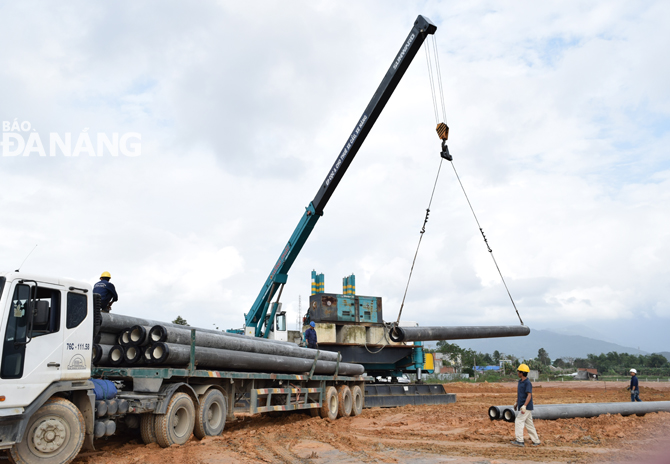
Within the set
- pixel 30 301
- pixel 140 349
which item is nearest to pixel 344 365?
pixel 140 349

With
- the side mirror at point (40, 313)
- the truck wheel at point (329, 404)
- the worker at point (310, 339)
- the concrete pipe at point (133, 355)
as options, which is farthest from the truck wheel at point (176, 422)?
the worker at point (310, 339)

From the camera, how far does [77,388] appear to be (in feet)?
24.6

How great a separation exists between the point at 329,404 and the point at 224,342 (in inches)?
199

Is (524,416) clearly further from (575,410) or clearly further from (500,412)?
(575,410)

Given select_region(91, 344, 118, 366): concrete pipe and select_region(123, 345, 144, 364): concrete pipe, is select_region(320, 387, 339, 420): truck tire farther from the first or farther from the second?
select_region(91, 344, 118, 366): concrete pipe

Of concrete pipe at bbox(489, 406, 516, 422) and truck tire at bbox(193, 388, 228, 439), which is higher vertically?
truck tire at bbox(193, 388, 228, 439)

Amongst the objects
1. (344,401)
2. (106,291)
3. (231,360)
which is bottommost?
(344,401)

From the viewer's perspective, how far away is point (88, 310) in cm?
798

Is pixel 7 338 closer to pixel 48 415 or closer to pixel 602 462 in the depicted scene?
pixel 48 415

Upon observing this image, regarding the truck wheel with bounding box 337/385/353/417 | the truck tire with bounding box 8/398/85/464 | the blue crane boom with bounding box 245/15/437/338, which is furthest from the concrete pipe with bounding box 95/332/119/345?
the blue crane boom with bounding box 245/15/437/338

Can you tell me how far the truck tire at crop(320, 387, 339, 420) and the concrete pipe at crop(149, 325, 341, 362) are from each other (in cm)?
98

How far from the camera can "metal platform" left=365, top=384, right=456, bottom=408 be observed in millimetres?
19734

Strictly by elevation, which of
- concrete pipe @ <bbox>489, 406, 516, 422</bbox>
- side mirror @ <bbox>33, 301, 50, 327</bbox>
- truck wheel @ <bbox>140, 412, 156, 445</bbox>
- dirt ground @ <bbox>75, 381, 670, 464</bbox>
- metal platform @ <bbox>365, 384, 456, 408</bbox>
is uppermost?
side mirror @ <bbox>33, 301, 50, 327</bbox>

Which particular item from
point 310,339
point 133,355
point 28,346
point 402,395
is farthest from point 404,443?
point 402,395
